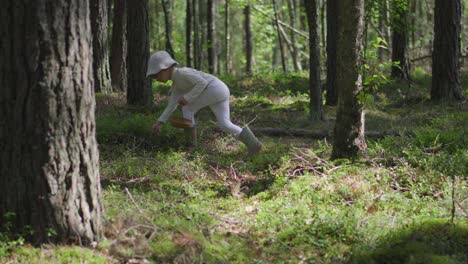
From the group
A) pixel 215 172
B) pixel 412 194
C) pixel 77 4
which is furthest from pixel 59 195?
pixel 412 194

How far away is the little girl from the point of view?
805 centimetres

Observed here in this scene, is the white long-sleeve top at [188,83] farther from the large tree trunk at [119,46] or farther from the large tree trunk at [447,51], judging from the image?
the large tree trunk at [447,51]

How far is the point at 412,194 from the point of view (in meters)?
6.40

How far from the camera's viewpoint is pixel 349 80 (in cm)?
740

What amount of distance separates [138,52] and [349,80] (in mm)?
5665

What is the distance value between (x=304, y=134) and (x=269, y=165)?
282cm

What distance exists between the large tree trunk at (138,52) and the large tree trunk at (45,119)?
698 cm

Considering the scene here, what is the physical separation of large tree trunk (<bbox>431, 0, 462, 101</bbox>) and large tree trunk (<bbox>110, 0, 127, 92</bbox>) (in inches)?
316

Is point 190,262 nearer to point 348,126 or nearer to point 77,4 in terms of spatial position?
point 77,4

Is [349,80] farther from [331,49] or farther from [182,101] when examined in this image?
[331,49]

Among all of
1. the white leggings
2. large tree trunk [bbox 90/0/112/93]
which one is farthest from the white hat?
large tree trunk [bbox 90/0/112/93]

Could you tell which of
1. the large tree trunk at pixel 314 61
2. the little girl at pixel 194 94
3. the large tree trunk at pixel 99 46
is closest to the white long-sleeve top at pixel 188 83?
the little girl at pixel 194 94

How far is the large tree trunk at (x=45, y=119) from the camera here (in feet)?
14.6

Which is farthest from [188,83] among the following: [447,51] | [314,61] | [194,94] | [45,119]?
[447,51]
